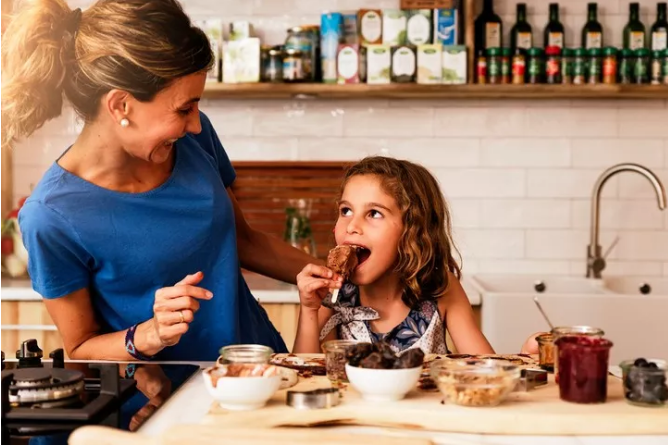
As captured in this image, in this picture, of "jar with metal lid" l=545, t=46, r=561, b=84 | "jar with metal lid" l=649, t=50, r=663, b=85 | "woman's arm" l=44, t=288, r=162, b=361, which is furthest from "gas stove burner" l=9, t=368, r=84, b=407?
"jar with metal lid" l=649, t=50, r=663, b=85

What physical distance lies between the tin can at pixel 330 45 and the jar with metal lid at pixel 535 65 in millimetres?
827

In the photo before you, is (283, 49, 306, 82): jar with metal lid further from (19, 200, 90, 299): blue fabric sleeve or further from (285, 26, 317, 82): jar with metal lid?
(19, 200, 90, 299): blue fabric sleeve

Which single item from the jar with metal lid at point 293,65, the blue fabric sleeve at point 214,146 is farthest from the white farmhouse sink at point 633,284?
the blue fabric sleeve at point 214,146

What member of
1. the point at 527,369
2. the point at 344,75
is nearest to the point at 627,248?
the point at 344,75

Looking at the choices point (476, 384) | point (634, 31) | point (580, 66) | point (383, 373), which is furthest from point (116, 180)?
point (634, 31)

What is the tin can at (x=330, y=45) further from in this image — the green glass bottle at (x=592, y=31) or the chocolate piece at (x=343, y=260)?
the chocolate piece at (x=343, y=260)

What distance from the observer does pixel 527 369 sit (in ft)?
5.71

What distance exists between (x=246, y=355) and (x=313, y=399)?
0.18 m

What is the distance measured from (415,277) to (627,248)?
1.94 m

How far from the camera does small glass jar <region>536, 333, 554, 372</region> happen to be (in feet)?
5.98

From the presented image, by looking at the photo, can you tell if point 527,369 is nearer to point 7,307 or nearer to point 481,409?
point 481,409

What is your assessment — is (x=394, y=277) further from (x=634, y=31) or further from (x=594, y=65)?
(x=634, y=31)

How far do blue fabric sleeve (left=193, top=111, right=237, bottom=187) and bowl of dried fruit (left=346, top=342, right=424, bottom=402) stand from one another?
958mm

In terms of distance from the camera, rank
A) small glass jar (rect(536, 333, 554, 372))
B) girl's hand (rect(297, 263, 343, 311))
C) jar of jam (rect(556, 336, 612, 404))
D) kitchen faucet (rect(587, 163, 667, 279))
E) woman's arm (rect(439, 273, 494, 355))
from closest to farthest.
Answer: jar of jam (rect(556, 336, 612, 404))
small glass jar (rect(536, 333, 554, 372))
girl's hand (rect(297, 263, 343, 311))
woman's arm (rect(439, 273, 494, 355))
kitchen faucet (rect(587, 163, 667, 279))
